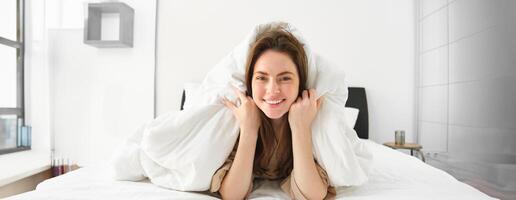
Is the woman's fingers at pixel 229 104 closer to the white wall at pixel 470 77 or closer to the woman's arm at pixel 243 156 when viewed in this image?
the woman's arm at pixel 243 156

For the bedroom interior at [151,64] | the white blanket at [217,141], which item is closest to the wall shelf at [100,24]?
the bedroom interior at [151,64]

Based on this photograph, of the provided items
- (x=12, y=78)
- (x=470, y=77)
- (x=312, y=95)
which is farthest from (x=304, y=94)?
(x=12, y=78)

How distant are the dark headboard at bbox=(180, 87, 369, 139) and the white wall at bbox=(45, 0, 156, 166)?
1.75m

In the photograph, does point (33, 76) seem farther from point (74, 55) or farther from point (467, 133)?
point (467, 133)

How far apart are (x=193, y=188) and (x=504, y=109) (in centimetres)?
130

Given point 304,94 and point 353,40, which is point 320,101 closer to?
point 304,94

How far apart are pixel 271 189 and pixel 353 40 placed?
195cm

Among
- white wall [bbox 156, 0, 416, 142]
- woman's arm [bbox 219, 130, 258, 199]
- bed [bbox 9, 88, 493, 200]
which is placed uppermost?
white wall [bbox 156, 0, 416, 142]

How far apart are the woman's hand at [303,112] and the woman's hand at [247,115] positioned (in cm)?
11

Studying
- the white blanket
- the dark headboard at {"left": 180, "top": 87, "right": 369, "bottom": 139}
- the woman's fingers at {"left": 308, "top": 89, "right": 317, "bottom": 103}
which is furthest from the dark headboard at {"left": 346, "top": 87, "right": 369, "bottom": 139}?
the woman's fingers at {"left": 308, "top": 89, "right": 317, "bottom": 103}

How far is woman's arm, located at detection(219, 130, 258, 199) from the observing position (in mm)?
941

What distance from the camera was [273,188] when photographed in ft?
3.53

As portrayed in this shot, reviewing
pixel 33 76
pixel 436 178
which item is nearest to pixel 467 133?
pixel 436 178

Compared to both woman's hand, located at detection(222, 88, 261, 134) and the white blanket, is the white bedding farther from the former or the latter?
woman's hand, located at detection(222, 88, 261, 134)
